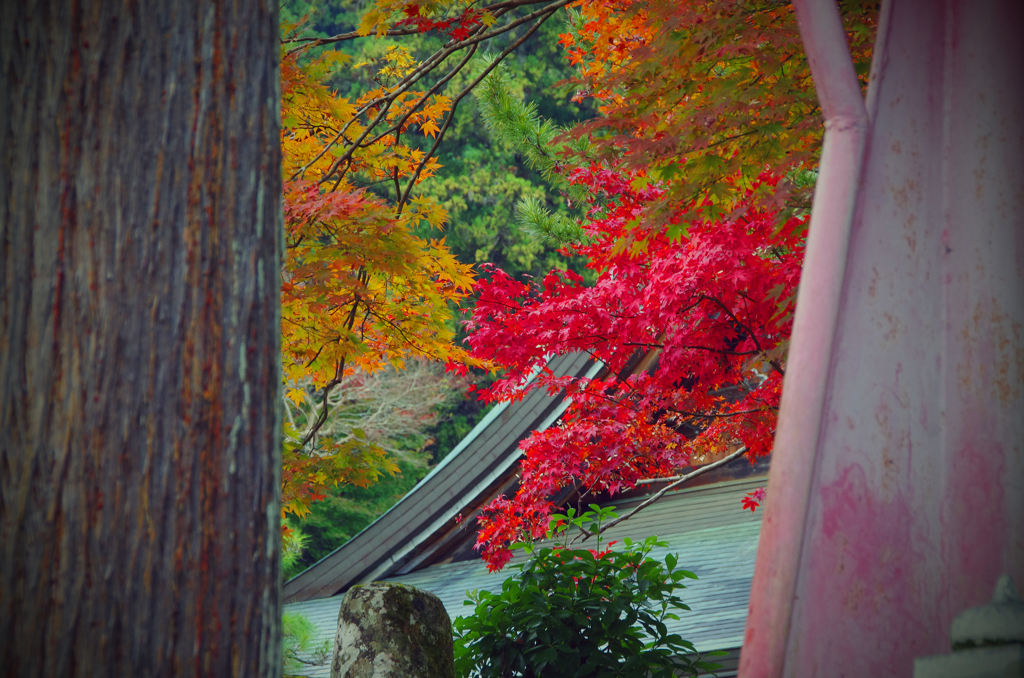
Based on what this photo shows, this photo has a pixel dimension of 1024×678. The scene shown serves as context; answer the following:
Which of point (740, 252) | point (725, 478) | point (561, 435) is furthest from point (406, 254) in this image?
point (725, 478)

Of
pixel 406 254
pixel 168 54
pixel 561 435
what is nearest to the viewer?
pixel 168 54

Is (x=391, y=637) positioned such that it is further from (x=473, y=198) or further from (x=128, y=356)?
(x=473, y=198)

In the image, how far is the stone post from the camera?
355 cm

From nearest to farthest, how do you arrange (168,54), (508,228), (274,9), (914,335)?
(168,54) → (274,9) → (914,335) → (508,228)

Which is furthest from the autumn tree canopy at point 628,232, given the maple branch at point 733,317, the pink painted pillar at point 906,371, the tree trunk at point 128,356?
the tree trunk at point 128,356

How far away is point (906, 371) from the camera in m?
1.78

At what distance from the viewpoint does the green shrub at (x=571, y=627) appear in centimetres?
323

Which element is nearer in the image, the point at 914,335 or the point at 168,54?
the point at 168,54

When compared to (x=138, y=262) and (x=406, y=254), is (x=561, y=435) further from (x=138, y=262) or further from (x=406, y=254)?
(x=138, y=262)

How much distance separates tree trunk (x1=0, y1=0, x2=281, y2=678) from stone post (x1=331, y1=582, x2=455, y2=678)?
2.46 m

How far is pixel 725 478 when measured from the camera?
750cm

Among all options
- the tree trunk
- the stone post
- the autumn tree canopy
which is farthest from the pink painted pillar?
the stone post

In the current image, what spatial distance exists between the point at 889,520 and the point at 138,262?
180cm

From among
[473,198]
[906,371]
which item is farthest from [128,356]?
[473,198]
